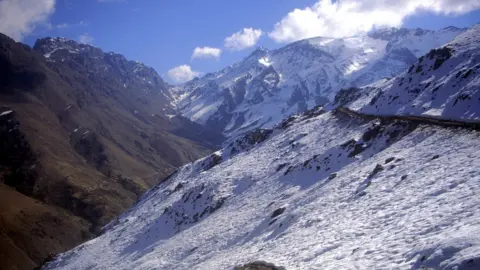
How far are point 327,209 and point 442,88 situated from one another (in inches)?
991

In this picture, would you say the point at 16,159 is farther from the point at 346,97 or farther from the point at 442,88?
the point at 442,88

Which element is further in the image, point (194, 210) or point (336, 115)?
point (336, 115)

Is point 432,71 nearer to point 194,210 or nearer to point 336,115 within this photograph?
point 336,115

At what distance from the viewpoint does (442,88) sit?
41500mm

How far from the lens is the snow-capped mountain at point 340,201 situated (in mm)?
15578

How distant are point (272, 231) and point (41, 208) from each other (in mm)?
138036

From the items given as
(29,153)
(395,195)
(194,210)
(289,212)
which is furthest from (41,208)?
(395,195)

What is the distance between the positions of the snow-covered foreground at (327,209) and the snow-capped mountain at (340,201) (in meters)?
0.10

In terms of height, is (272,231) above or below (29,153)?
below

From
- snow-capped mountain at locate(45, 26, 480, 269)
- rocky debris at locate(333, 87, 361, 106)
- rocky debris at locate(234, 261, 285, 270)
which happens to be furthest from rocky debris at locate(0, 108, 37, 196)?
rocky debris at locate(234, 261, 285, 270)

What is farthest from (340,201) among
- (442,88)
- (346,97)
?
(346,97)

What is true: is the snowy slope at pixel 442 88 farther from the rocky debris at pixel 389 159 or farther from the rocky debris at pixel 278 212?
the rocky debris at pixel 278 212

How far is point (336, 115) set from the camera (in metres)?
56.1

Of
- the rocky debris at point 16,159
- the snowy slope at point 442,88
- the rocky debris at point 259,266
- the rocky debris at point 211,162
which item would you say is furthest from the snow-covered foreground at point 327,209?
the rocky debris at point 16,159
